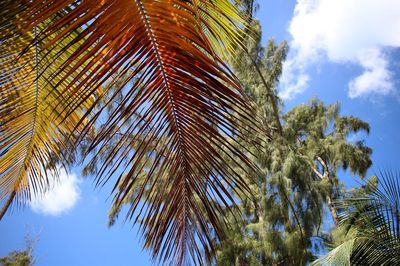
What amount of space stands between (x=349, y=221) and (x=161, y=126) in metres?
3.66

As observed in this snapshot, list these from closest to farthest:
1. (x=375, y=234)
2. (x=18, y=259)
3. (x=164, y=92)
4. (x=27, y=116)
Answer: (x=164, y=92) < (x=27, y=116) < (x=375, y=234) < (x=18, y=259)

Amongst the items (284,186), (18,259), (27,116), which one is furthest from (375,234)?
(18,259)

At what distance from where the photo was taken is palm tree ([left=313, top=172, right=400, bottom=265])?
10.4ft

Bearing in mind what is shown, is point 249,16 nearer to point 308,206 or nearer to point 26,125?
point 26,125

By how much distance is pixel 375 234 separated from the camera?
331cm

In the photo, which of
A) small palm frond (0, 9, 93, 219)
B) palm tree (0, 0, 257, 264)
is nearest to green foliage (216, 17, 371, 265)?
small palm frond (0, 9, 93, 219)

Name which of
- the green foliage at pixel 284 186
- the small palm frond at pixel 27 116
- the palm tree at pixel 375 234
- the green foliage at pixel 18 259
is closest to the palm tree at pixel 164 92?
the small palm frond at pixel 27 116

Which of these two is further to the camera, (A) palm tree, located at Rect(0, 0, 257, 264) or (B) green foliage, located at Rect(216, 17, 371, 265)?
(B) green foliage, located at Rect(216, 17, 371, 265)

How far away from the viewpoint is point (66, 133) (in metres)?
1.97

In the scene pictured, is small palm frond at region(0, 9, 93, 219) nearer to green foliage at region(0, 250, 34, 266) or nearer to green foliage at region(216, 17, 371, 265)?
green foliage at region(216, 17, 371, 265)

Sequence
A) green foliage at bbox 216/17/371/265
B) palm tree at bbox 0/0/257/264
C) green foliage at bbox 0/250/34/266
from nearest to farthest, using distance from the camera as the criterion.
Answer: palm tree at bbox 0/0/257/264 < green foliage at bbox 216/17/371/265 < green foliage at bbox 0/250/34/266

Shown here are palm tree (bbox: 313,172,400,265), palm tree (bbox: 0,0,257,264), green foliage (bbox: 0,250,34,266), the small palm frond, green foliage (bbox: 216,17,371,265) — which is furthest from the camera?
green foliage (bbox: 0,250,34,266)

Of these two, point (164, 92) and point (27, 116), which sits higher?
point (27, 116)

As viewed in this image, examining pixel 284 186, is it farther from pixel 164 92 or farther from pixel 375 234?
pixel 164 92
